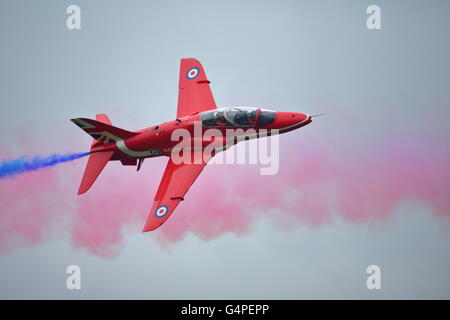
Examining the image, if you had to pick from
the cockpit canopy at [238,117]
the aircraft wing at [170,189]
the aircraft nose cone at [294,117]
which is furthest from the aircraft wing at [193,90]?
the aircraft nose cone at [294,117]

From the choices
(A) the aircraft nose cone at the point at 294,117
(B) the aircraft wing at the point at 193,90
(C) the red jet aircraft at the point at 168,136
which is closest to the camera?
(C) the red jet aircraft at the point at 168,136

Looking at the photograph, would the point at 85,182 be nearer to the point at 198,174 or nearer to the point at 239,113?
the point at 198,174

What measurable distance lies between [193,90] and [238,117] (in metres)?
3.28

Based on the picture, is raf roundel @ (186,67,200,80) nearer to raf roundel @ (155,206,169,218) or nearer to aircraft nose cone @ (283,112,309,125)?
aircraft nose cone @ (283,112,309,125)

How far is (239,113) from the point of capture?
95.2ft

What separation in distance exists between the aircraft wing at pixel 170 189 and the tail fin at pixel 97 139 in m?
2.50

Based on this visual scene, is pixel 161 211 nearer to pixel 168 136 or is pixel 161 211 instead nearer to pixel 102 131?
pixel 168 136

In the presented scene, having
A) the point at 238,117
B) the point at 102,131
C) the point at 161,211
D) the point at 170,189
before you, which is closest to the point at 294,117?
the point at 238,117

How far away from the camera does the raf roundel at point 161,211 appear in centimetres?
2754

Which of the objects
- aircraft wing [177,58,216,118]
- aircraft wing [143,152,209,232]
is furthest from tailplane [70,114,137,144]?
aircraft wing [177,58,216,118]

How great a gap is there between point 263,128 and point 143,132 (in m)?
4.99

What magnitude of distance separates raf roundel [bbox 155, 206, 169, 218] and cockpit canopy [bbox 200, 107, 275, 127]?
154 inches

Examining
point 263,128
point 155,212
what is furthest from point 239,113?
point 155,212

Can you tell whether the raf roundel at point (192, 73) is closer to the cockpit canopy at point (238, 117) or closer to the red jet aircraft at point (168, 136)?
the red jet aircraft at point (168, 136)
